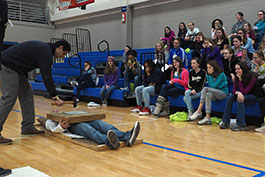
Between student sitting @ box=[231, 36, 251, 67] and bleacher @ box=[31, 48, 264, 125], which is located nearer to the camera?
bleacher @ box=[31, 48, 264, 125]

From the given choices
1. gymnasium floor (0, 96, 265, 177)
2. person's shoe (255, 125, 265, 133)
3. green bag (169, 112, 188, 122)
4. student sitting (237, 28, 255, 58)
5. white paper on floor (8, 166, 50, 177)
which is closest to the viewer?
white paper on floor (8, 166, 50, 177)

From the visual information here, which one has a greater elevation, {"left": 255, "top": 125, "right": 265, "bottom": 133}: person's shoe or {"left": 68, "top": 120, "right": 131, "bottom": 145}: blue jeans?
{"left": 68, "top": 120, "right": 131, "bottom": 145}: blue jeans

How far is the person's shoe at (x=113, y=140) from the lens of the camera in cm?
303

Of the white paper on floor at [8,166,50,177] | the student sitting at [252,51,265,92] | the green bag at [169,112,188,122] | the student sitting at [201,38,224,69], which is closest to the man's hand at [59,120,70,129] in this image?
the white paper on floor at [8,166,50,177]

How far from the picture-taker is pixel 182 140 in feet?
12.0

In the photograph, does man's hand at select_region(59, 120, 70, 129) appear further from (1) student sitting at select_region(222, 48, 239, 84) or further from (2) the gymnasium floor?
(1) student sitting at select_region(222, 48, 239, 84)

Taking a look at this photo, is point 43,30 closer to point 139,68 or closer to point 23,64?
point 139,68

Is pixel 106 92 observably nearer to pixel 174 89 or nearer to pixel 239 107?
pixel 174 89

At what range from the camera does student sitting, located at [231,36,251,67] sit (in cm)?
562

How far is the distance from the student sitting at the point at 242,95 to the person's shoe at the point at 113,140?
2015mm

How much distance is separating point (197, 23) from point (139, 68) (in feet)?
10.3

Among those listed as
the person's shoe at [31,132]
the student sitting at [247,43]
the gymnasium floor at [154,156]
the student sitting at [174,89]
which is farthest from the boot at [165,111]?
the person's shoe at [31,132]

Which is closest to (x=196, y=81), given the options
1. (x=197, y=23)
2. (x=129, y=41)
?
(x=197, y=23)

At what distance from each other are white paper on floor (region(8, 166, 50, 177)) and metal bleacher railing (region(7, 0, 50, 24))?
12.4 meters
